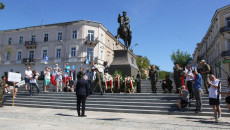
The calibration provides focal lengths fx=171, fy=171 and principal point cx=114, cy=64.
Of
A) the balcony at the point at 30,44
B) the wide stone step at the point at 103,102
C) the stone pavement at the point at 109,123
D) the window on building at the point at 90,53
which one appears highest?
the balcony at the point at 30,44

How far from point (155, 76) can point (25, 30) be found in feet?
120

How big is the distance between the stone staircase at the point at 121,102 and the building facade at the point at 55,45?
74.9 ft

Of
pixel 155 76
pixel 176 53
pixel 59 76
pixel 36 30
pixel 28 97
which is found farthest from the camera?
pixel 176 53

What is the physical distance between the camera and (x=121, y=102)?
871cm

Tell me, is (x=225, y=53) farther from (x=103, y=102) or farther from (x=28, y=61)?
(x=28, y=61)

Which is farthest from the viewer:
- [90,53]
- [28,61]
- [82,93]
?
[28,61]

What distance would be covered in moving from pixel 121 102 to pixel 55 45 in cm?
3025

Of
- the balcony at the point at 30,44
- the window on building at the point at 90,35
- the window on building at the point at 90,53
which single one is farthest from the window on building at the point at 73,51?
the balcony at the point at 30,44

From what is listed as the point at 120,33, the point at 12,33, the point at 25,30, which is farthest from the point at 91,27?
the point at 120,33

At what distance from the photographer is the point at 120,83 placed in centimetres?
1104

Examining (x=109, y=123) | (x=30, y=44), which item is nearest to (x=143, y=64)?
(x=30, y=44)

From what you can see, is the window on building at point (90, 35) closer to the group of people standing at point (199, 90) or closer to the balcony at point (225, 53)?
the balcony at point (225, 53)

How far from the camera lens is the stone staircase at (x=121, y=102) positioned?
7.41 m

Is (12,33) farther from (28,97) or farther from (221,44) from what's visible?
(221,44)
